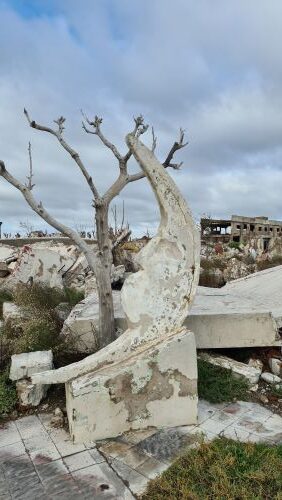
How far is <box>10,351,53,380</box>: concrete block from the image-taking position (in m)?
4.90

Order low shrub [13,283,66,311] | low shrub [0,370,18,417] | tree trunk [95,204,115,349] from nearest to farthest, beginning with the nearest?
low shrub [0,370,18,417] < tree trunk [95,204,115,349] < low shrub [13,283,66,311]

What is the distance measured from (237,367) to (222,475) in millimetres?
2436

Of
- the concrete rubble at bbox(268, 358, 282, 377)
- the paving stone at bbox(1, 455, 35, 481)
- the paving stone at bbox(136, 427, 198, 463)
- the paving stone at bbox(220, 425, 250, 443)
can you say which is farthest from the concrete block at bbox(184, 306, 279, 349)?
the paving stone at bbox(1, 455, 35, 481)

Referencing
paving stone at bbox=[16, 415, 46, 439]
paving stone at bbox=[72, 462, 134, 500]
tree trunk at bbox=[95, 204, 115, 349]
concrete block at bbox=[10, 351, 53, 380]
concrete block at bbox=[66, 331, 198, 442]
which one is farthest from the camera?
tree trunk at bbox=[95, 204, 115, 349]

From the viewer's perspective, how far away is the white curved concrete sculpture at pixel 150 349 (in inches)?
159

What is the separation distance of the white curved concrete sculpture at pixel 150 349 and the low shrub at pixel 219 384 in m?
0.73

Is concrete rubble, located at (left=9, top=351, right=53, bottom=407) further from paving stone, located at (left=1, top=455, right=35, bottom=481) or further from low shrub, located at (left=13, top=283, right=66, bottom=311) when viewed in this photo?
low shrub, located at (left=13, top=283, right=66, bottom=311)

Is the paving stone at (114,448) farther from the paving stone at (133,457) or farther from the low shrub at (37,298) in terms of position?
the low shrub at (37,298)

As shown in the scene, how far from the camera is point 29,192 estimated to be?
5.42 metres

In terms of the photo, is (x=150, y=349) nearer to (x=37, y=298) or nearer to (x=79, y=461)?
(x=79, y=461)

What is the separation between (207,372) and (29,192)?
11.0 feet

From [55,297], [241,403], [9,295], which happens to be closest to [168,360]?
[241,403]

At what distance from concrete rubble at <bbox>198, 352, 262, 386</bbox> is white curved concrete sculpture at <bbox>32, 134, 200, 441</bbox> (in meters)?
1.34

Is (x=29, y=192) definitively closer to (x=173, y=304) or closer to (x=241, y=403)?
(x=173, y=304)
